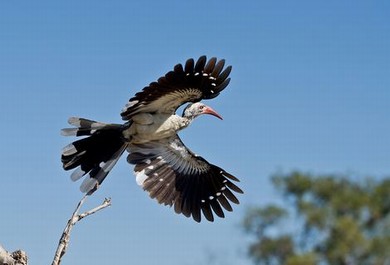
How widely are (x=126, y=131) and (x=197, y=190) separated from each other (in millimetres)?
994

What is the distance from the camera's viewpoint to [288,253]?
3281 cm

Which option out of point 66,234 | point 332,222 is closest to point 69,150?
point 66,234

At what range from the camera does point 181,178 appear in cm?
831

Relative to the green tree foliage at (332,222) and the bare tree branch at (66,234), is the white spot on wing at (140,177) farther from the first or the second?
the green tree foliage at (332,222)

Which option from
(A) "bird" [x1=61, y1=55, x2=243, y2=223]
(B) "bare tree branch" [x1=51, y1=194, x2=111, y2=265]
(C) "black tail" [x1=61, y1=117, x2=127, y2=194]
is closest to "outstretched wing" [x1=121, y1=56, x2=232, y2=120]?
(A) "bird" [x1=61, y1=55, x2=243, y2=223]

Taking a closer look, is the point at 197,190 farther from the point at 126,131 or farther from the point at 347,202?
the point at 347,202

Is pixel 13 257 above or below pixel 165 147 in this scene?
below

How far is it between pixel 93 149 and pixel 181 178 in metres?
0.99


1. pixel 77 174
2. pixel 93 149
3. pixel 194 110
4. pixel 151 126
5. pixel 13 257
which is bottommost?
pixel 13 257

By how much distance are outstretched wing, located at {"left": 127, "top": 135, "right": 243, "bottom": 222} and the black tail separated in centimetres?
22

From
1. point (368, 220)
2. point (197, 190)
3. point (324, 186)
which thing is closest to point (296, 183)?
point (324, 186)

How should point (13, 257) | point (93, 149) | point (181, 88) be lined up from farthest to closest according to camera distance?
point (93, 149) < point (181, 88) < point (13, 257)

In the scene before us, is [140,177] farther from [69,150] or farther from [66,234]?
→ [66,234]

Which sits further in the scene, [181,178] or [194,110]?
[181,178]
